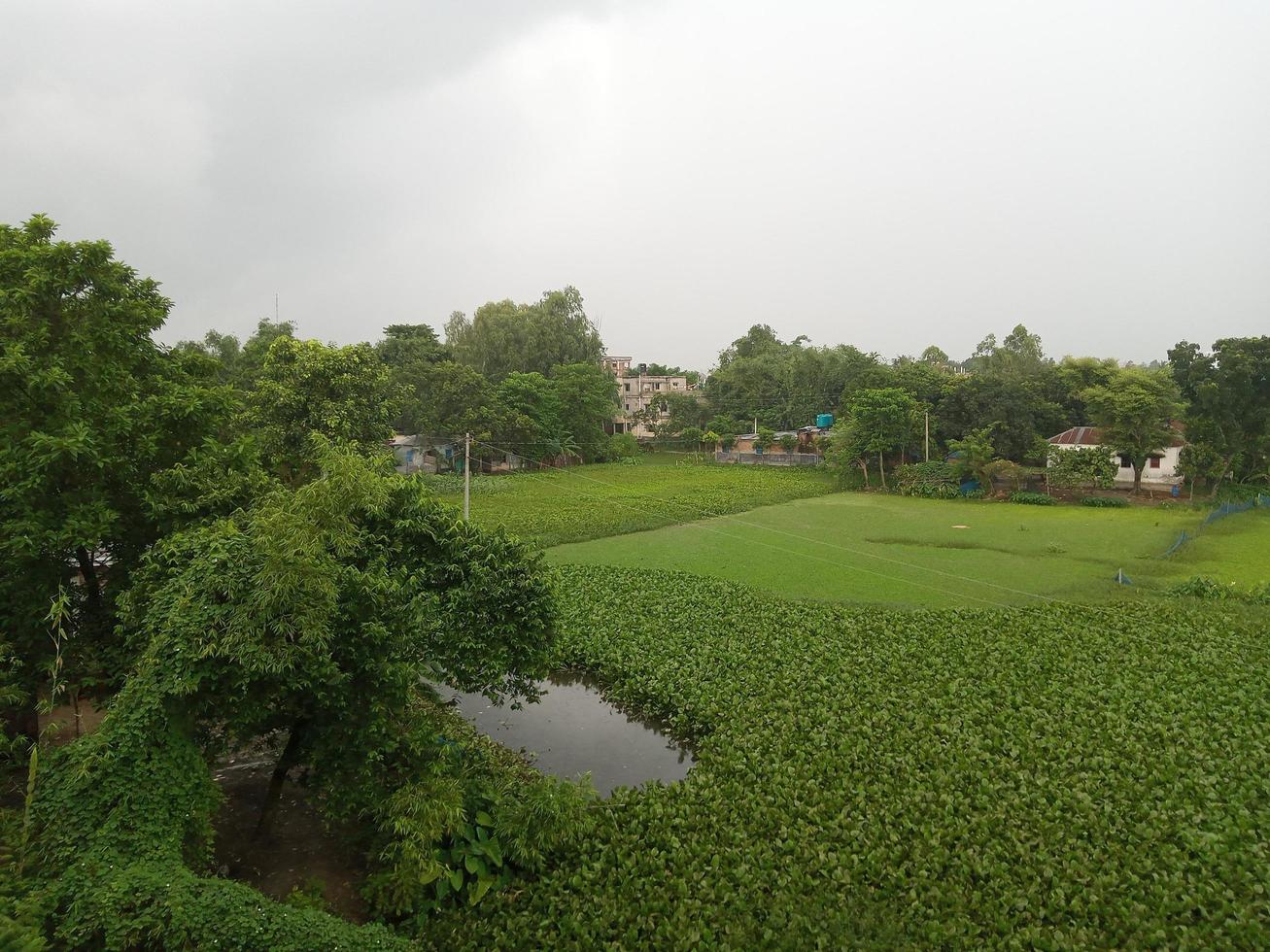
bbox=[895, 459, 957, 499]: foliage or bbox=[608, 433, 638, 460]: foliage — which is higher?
bbox=[608, 433, 638, 460]: foliage

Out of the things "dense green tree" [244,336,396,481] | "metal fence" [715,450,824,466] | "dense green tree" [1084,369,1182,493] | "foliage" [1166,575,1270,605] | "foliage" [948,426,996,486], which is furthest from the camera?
"metal fence" [715,450,824,466]

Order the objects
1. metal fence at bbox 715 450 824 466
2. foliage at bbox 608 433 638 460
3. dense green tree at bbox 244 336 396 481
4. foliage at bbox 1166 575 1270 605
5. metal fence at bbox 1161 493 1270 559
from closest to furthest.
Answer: foliage at bbox 1166 575 1270 605 → dense green tree at bbox 244 336 396 481 → metal fence at bbox 1161 493 1270 559 → metal fence at bbox 715 450 824 466 → foliage at bbox 608 433 638 460

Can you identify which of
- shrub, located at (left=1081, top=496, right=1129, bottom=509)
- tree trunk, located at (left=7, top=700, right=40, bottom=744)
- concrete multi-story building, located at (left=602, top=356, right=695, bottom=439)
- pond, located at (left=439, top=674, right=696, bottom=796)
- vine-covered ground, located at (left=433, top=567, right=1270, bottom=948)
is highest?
concrete multi-story building, located at (left=602, top=356, right=695, bottom=439)

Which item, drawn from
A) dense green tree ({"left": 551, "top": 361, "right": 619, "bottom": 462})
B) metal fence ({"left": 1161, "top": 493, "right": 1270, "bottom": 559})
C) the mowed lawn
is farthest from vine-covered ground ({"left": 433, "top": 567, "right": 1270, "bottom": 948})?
dense green tree ({"left": 551, "top": 361, "right": 619, "bottom": 462})

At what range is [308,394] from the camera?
17.1 meters

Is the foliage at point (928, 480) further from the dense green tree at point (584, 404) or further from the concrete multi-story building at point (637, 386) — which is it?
the concrete multi-story building at point (637, 386)

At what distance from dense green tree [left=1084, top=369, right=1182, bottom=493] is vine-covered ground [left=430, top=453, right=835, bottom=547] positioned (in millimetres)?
12605

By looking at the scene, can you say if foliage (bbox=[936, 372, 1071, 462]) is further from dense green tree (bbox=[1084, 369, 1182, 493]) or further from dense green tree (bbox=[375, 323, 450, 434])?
dense green tree (bbox=[375, 323, 450, 434])

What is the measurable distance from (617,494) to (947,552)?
1561 centimetres

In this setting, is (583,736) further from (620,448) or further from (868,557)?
(620,448)

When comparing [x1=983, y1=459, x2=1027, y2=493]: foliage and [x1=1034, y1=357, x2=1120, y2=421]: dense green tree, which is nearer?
[x1=983, y1=459, x2=1027, y2=493]: foliage

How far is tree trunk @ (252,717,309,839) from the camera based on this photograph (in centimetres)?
759

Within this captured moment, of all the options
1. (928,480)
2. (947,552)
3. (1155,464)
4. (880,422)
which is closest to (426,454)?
(880,422)

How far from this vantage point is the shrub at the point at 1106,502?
29.6 m
